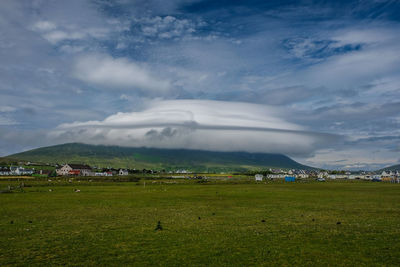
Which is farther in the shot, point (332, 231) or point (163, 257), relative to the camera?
point (332, 231)

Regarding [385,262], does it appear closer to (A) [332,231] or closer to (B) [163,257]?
(A) [332,231]

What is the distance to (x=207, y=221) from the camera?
25.2 m

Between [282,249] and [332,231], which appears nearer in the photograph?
[282,249]

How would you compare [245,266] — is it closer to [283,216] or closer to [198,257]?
[198,257]

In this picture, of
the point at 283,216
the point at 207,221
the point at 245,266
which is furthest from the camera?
the point at 283,216

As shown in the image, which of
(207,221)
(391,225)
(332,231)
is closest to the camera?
(332,231)

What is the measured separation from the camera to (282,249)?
16.1 m

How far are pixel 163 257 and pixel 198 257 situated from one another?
182 centimetres

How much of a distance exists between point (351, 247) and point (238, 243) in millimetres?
6606

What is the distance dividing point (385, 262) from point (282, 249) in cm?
496

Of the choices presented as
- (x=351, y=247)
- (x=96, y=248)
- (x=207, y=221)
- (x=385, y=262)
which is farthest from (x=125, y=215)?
(x=385, y=262)

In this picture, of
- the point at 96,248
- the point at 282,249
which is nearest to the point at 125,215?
the point at 96,248

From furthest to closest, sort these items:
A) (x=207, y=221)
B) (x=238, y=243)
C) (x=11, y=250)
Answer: (x=207, y=221)
(x=238, y=243)
(x=11, y=250)

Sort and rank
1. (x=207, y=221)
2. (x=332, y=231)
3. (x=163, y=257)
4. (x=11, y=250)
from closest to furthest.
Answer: (x=163, y=257) → (x=11, y=250) → (x=332, y=231) → (x=207, y=221)
